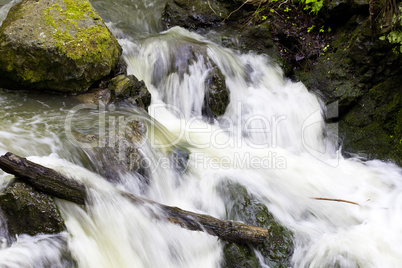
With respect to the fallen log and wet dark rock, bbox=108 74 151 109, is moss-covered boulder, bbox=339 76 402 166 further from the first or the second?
wet dark rock, bbox=108 74 151 109

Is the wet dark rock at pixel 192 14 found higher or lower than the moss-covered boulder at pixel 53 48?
higher

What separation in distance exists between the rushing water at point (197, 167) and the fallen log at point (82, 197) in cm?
9

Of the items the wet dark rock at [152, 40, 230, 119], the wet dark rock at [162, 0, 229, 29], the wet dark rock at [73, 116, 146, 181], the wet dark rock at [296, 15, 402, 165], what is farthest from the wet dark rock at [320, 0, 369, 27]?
the wet dark rock at [73, 116, 146, 181]

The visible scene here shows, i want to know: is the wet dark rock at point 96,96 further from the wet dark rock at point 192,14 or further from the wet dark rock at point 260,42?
the wet dark rock at point 260,42

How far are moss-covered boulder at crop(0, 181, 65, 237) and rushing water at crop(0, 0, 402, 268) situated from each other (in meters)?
0.08

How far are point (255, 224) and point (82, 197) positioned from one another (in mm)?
1630

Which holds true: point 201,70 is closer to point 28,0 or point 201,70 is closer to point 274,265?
point 28,0

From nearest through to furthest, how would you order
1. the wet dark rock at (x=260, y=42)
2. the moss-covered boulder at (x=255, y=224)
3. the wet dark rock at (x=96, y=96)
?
the moss-covered boulder at (x=255, y=224), the wet dark rock at (x=96, y=96), the wet dark rock at (x=260, y=42)

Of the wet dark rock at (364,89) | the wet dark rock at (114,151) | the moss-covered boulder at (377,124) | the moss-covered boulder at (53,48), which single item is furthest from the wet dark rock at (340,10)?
the wet dark rock at (114,151)

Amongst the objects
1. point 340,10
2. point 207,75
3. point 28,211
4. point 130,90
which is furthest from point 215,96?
point 28,211

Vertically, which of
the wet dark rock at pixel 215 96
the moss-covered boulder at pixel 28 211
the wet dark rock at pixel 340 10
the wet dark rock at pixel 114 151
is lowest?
the moss-covered boulder at pixel 28 211

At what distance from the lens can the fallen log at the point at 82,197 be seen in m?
2.76

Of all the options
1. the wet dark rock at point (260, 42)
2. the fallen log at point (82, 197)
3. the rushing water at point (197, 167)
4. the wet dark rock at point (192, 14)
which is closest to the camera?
the fallen log at point (82, 197)

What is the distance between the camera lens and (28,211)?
2.85m
